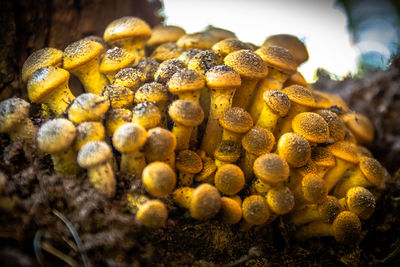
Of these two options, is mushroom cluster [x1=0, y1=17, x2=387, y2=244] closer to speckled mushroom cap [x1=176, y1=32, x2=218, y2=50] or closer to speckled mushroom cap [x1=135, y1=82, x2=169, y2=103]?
speckled mushroom cap [x1=135, y1=82, x2=169, y2=103]

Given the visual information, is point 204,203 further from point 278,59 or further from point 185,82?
point 278,59

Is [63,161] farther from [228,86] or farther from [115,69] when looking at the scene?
[228,86]

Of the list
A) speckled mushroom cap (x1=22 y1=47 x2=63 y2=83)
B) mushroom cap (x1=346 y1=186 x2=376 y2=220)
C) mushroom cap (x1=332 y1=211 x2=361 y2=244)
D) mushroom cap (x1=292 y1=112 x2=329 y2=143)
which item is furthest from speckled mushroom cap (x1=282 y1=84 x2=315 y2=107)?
speckled mushroom cap (x1=22 y1=47 x2=63 y2=83)

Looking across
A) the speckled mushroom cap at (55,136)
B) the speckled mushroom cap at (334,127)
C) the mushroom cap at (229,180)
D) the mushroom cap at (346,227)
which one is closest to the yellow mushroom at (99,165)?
the speckled mushroom cap at (55,136)

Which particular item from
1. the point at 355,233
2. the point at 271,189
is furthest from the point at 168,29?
the point at 355,233

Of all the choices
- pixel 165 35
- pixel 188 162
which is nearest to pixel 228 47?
pixel 165 35
